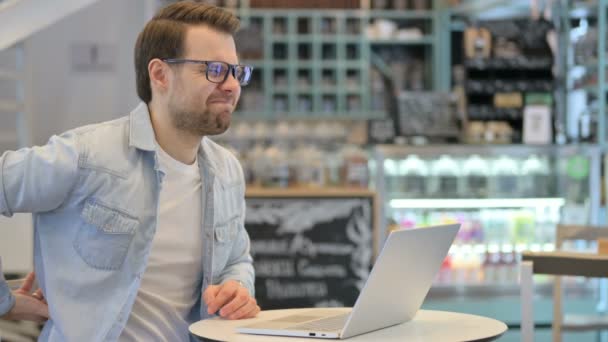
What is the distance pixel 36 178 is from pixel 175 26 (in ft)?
1.74

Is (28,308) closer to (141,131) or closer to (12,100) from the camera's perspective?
(141,131)

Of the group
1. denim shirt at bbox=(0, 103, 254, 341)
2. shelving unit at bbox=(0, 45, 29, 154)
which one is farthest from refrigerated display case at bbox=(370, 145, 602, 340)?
denim shirt at bbox=(0, 103, 254, 341)

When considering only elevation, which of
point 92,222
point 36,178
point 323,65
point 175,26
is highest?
point 323,65

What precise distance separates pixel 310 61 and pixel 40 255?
7.92 metres

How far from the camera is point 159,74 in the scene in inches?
88.9

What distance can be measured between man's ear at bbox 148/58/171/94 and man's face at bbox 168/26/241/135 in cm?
3

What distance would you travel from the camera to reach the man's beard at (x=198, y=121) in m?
2.18


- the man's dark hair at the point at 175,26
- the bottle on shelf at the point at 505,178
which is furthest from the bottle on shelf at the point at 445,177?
the man's dark hair at the point at 175,26

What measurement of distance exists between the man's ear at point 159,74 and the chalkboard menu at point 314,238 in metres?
2.86

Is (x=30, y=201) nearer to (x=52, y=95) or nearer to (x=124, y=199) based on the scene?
(x=124, y=199)

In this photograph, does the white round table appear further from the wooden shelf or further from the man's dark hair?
the wooden shelf

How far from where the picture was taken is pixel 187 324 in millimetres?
2266

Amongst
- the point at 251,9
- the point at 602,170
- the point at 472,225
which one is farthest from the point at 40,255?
the point at 251,9

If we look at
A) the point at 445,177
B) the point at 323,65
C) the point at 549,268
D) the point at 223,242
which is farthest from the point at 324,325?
the point at 323,65
